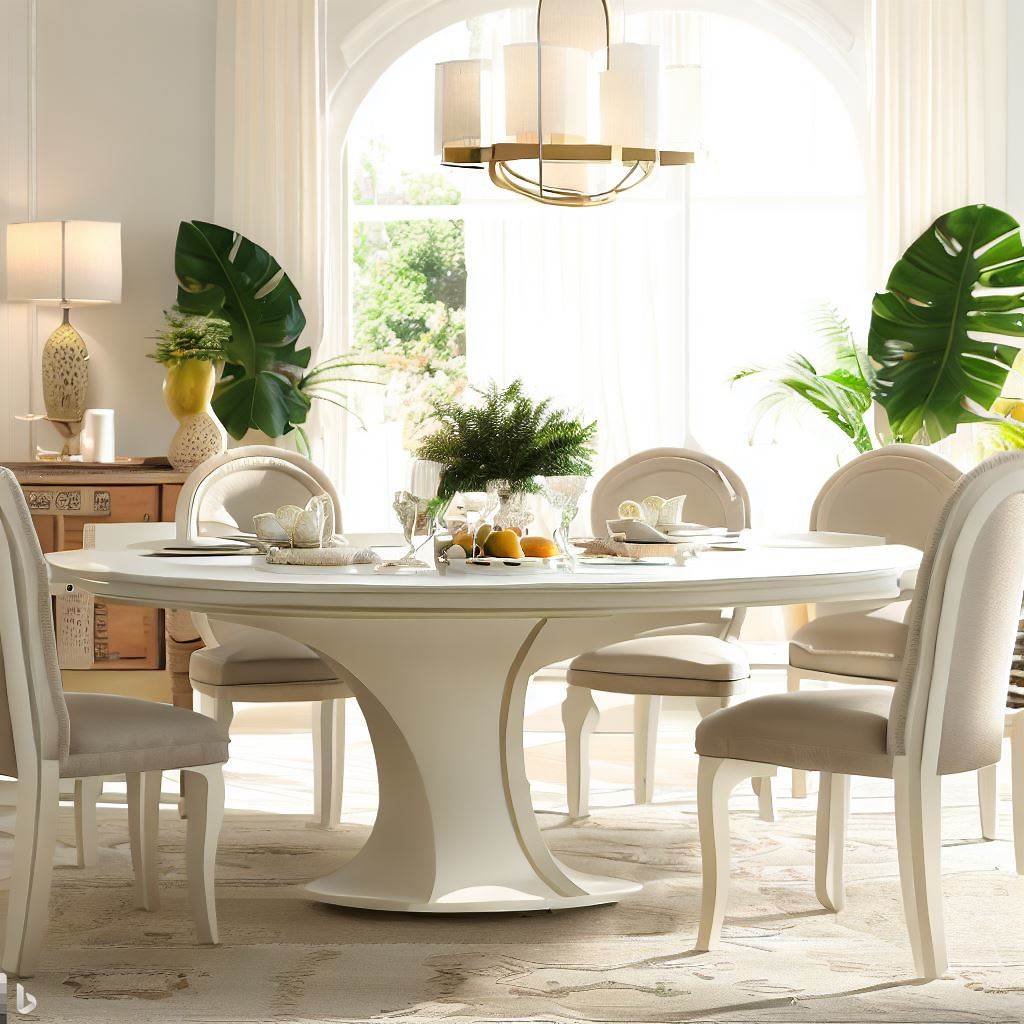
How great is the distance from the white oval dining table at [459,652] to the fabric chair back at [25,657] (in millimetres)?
112

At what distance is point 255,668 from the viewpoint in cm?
334

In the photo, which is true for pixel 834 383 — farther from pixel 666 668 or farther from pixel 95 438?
pixel 95 438

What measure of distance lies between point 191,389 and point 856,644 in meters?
2.66

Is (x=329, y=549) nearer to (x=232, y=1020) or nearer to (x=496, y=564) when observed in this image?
(x=496, y=564)

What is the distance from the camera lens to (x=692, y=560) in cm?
274

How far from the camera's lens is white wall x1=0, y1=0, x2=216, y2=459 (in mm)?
5676

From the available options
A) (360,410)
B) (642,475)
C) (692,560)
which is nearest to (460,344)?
(360,410)

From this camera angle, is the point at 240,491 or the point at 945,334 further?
the point at 945,334

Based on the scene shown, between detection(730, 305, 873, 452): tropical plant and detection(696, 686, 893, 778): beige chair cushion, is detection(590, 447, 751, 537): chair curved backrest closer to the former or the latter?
detection(696, 686, 893, 778): beige chair cushion

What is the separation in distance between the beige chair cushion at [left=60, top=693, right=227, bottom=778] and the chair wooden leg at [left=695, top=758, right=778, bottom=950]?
910 mm

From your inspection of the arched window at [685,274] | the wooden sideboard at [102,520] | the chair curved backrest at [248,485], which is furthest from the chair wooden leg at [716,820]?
the arched window at [685,274]

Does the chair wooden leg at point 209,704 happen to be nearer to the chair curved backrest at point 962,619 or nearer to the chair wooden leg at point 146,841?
the chair wooden leg at point 146,841

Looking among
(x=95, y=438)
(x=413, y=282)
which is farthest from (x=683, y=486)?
(x=413, y=282)

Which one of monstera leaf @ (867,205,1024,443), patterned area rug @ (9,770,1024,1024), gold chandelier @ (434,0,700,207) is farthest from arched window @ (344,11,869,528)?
patterned area rug @ (9,770,1024,1024)
